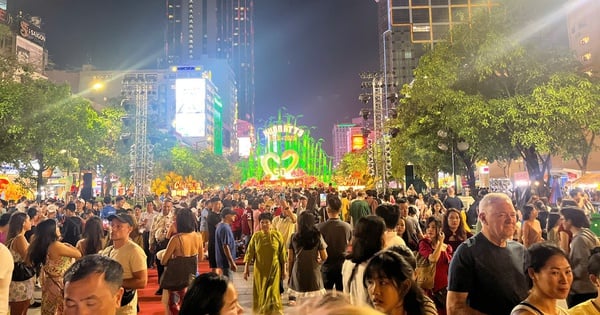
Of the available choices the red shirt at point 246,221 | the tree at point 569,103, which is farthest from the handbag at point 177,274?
the tree at point 569,103

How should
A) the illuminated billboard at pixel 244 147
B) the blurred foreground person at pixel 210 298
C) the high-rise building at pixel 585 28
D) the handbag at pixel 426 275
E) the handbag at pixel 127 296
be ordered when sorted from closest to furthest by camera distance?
the blurred foreground person at pixel 210 298, the handbag at pixel 127 296, the handbag at pixel 426 275, the high-rise building at pixel 585 28, the illuminated billboard at pixel 244 147

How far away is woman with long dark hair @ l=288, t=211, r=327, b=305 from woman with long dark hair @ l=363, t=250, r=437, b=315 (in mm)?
3503

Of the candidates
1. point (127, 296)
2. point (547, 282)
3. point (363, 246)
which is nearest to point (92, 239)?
point (127, 296)

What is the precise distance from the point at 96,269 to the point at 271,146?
8843 centimetres

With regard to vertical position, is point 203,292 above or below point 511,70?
below

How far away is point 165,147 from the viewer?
181ft

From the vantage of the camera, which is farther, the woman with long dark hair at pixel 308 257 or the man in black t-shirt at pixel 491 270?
the woman with long dark hair at pixel 308 257

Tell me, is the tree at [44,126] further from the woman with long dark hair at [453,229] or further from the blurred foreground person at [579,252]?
the blurred foreground person at [579,252]

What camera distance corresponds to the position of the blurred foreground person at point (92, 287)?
7.83 feet

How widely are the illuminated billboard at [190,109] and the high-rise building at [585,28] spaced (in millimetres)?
52350

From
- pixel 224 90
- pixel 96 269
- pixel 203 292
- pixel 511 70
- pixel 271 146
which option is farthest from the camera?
pixel 224 90

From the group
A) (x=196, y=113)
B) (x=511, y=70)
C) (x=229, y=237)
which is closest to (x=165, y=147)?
(x=196, y=113)

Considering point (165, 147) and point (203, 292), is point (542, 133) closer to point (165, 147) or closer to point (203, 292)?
point (203, 292)

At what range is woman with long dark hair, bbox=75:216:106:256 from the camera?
493cm
